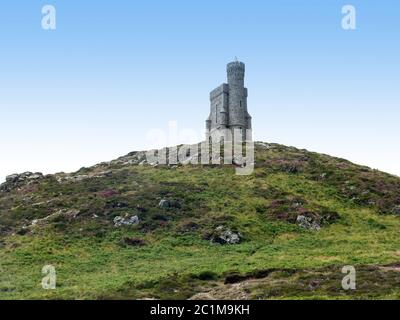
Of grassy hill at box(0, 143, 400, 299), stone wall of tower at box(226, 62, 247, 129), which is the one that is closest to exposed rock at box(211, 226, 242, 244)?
grassy hill at box(0, 143, 400, 299)

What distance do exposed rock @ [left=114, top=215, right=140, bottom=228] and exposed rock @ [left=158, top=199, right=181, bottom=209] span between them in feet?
15.1

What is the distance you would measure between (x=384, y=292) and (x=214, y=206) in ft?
109

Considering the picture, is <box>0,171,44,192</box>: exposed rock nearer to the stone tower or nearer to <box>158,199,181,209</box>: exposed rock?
<box>158,199,181,209</box>: exposed rock

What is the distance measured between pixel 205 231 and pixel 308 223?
10.6 meters

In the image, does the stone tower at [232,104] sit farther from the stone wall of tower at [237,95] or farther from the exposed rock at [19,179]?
the exposed rock at [19,179]

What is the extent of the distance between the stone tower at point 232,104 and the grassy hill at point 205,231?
17.9 m

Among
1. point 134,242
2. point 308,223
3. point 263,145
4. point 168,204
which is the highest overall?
point 263,145

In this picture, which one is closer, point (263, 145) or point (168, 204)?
point (168, 204)

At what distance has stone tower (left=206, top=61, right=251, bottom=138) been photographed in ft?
330

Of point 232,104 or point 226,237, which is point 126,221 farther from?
point 232,104

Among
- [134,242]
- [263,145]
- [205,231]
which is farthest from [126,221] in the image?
[263,145]

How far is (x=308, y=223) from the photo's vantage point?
52750 millimetres

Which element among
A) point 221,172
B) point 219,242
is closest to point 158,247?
point 219,242
